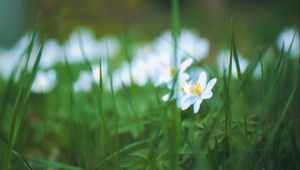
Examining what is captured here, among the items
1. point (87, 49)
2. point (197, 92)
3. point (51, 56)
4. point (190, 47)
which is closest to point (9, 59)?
point (51, 56)

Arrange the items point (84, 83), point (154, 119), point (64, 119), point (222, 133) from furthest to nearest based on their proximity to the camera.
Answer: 1. point (84, 83)
2. point (64, 119)
3. point (154, 119)
4. point (222, 133)

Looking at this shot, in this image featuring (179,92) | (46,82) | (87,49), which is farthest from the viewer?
(87,49)

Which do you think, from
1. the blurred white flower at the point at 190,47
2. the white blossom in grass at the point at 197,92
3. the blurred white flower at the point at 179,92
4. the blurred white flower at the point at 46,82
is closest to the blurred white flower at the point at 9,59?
the blurred white flower at the point at 46,82

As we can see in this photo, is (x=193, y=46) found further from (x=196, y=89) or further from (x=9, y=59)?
(x=196, y=89)

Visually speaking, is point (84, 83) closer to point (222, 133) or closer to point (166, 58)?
point (166, 58)

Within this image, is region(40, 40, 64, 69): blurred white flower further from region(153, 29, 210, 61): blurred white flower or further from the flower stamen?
the flower stamen

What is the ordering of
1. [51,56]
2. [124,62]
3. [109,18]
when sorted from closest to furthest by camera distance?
[51,56] → [124,62] → [109,18]

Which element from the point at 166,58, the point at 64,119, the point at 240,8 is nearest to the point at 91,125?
the point at 64,119

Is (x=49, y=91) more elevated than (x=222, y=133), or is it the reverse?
(x=222, y=133)
